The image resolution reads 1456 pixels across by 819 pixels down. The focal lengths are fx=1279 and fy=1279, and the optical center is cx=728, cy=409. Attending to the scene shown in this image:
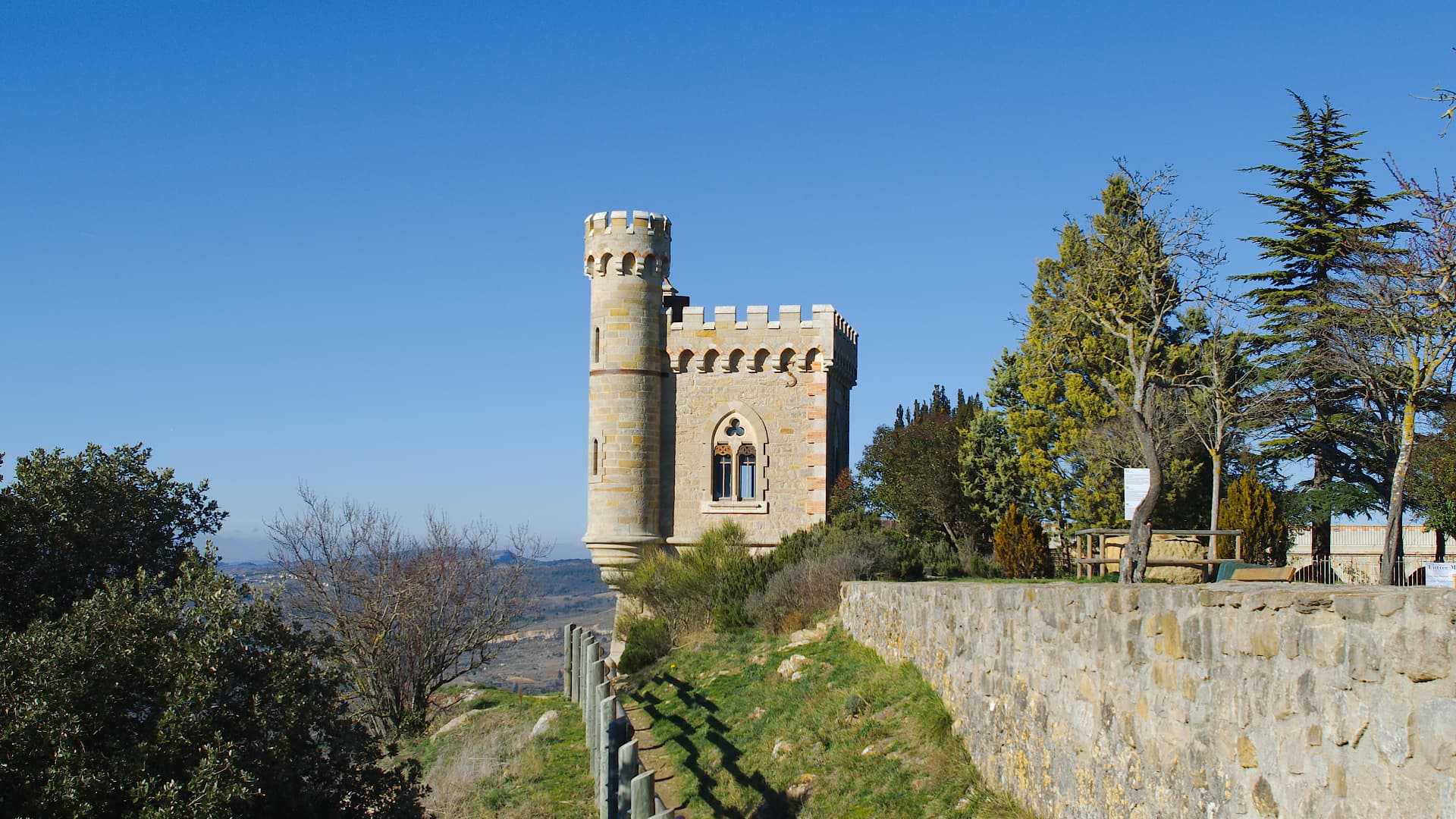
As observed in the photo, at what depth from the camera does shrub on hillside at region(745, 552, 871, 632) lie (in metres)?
24.4

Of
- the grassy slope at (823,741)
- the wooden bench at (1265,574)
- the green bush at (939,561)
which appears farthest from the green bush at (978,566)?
the wooden bench at (1265,574)

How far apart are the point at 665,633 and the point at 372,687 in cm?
626

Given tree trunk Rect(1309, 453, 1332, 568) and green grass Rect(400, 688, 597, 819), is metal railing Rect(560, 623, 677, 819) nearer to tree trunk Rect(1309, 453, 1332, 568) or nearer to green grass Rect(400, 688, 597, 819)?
green grass Rect(400, 688, 597, 819)

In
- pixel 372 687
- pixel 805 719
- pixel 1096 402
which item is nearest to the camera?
pixel 805 719

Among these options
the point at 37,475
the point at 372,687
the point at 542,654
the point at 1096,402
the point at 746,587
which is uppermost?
the point at 1096,402

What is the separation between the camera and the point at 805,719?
52.3 feet

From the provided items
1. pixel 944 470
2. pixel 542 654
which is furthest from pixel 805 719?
pixel 542 654

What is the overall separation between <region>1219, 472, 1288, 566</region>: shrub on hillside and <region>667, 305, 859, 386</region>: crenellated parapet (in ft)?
34.8

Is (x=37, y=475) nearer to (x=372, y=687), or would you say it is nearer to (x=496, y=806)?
(x=496, y=806)

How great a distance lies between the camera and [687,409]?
110ft

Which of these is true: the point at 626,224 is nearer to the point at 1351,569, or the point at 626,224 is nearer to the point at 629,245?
the point at 629,245

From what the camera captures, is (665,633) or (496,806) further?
(665,633)

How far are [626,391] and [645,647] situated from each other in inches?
322

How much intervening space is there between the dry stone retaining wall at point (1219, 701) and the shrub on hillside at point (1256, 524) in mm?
16481
